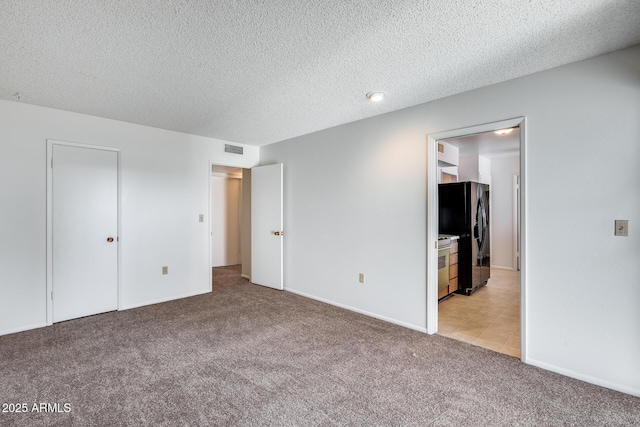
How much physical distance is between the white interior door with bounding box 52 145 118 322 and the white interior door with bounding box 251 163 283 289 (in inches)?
→ 78.8

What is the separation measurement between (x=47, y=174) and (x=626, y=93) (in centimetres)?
529

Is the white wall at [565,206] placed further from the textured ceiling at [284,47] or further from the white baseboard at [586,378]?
the textured ceiling at [284,47]

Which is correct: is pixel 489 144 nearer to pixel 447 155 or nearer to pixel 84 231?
pixel 447 155

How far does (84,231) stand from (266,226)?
2371 mm

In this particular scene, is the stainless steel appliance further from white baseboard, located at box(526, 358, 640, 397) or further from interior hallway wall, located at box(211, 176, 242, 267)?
interior hallway wall, located at box(211, 176, 242, 267)

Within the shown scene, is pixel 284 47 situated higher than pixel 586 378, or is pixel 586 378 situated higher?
pixel 284 47

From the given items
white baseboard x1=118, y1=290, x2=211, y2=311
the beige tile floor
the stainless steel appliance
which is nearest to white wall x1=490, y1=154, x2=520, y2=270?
the beige tile floor

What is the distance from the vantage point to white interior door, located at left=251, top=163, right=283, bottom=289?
15.8ft

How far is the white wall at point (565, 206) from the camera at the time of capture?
6.93ft

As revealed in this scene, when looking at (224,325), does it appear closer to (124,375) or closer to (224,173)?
(124,375)

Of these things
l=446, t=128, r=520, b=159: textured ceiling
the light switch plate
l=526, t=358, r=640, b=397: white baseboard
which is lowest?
l=526, t=358, r=640, b=397: white baseboard

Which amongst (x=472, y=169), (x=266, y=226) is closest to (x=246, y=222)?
(x=266, y=226)

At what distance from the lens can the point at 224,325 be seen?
3352 mm

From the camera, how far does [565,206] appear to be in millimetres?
2336
